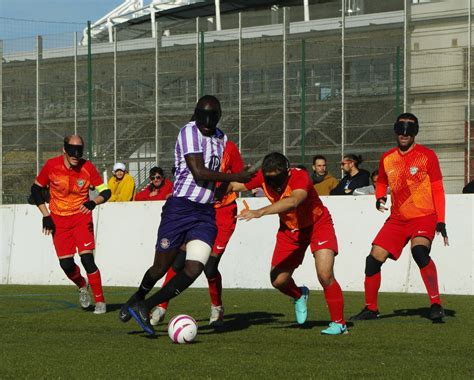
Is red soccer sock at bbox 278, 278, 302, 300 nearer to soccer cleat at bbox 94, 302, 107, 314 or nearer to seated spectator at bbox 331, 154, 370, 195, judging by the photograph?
soccer cleat at bbox 94, 302, 107, 314

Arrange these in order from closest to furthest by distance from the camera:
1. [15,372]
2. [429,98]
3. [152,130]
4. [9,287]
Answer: [15,372] → [9,287] → [429,98] → [152,130]

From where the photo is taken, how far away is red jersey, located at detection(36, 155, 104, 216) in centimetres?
1359

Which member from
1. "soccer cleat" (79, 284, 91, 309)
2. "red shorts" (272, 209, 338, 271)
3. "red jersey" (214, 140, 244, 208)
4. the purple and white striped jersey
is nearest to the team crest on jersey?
the purple and white striped jersey

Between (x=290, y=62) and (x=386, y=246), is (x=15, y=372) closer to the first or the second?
(x=386, y=246)

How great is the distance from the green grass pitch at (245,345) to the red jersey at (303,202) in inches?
41.2

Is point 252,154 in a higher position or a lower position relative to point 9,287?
higher

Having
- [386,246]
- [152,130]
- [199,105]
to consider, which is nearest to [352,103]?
[152,130]

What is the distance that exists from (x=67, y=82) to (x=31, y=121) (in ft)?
4.04

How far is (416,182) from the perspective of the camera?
469 inches

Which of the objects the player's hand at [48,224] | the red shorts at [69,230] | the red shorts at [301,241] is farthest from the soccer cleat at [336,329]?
the player's hand at [48,224]

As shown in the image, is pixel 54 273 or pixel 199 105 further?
pixel 54 273

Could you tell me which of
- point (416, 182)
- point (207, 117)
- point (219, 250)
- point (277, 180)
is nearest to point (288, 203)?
point (277, 180)

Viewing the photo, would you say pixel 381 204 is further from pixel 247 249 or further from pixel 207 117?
pixel 247 249

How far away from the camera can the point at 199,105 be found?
9758 millimetres
